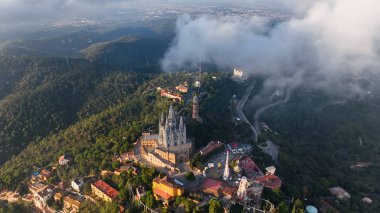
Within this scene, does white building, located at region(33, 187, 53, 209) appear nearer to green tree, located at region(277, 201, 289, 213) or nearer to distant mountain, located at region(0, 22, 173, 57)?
green tree, located at region(277, 201, 289, 213)

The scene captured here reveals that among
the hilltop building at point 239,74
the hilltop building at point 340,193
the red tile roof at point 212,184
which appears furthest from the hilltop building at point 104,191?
the hilltop building at point 239,74

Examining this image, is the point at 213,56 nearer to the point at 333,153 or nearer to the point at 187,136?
the point at 333,153

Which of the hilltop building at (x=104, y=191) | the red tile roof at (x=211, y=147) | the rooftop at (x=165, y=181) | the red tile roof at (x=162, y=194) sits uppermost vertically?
the rooftop at (x=165, y=181)

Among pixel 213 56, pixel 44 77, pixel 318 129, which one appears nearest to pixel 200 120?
pixel 318 129

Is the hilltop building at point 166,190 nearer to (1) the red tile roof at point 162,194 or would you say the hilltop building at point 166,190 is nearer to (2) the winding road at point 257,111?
(1) the red tile roof at point 162,194

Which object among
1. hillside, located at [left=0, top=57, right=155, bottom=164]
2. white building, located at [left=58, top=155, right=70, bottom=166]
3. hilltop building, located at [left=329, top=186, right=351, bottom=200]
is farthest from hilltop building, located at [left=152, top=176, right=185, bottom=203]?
hillside, located at [left=0, top=57, right=155, bottom=164]

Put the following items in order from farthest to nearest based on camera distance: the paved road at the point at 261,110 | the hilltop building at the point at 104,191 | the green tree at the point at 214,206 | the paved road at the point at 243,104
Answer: the paved road at the point at 261,110 → the paved road at the point at 243,104 → the hilltop building at the point at 104,191 → the green tree at the point at 214,206
